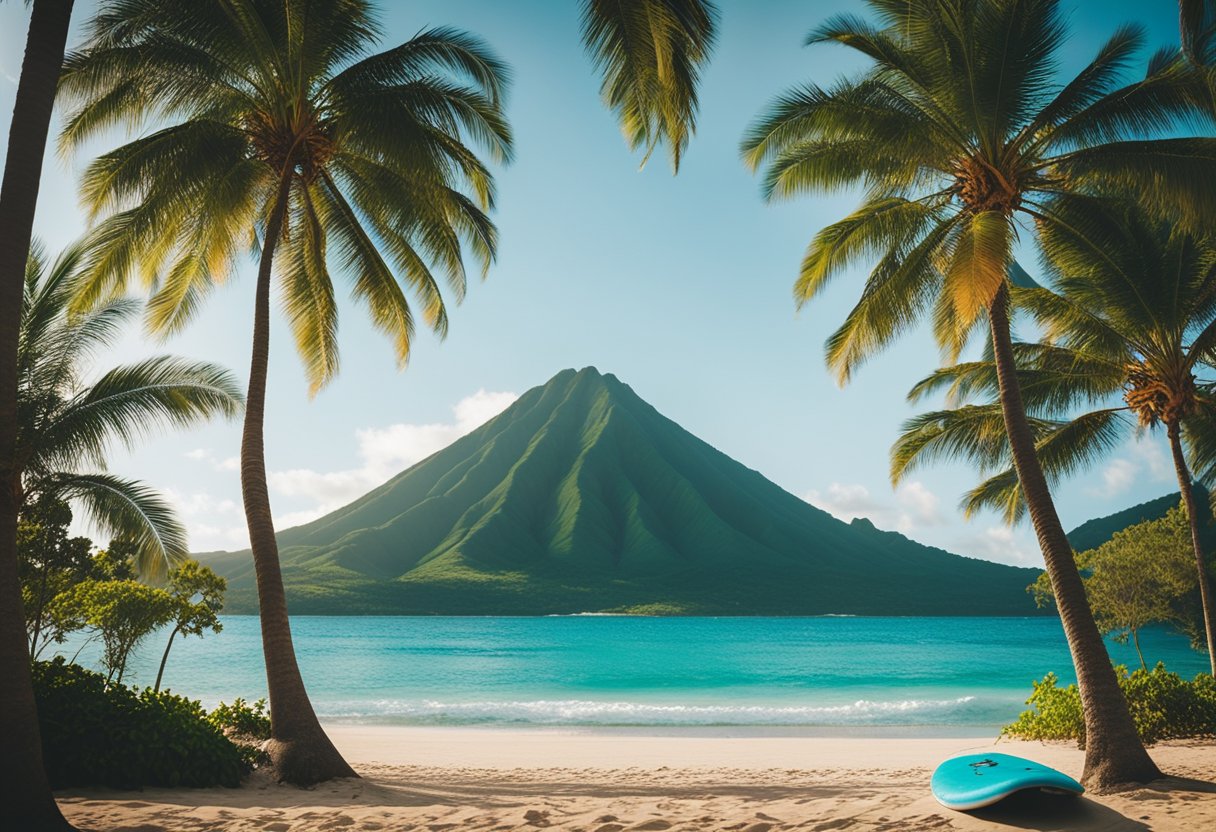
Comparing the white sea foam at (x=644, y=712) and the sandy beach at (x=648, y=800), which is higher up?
the sandy beach at (x=648, y=800)

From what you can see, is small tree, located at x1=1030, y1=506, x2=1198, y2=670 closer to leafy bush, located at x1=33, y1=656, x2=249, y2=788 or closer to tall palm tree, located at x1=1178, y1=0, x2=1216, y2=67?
tall palm tree, located at x1=1178, y1=0, x2=1216, y2=67

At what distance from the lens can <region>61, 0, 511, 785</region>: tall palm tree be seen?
9656mm

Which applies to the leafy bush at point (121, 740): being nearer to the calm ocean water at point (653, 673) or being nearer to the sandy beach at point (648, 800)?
the sandy beach at point (648, 800)

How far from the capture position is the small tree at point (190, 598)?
15.5 m

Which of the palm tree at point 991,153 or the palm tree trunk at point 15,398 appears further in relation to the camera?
the palm tree at point 991,153

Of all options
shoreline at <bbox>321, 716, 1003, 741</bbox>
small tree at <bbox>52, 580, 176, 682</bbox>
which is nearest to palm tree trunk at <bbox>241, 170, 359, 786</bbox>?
small tree at <bbox>52, 580, 176, 682</bbox>

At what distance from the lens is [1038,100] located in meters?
9.69

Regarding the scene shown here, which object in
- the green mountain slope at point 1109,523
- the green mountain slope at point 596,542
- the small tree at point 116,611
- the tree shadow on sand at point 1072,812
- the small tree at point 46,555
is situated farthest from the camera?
the green mountain slope at point 596,542

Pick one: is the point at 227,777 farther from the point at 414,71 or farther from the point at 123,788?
the point at 414,71

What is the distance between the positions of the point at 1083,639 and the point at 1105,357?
764 cm

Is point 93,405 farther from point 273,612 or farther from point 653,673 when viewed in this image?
point 653,673

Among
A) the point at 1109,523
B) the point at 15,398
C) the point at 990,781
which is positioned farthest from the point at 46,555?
the point at 1109,523

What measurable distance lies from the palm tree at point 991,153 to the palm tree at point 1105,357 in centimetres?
118

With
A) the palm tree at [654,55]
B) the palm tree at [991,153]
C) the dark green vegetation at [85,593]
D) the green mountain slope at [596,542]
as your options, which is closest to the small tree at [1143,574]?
the palm tree at [991,153]
